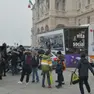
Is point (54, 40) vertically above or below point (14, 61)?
above

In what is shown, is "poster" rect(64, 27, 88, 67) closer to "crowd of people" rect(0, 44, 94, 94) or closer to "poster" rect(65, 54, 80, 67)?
"poster" rect(65, 54, 80, 67)

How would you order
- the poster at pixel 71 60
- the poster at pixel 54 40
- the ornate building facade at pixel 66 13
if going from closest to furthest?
the poster at pixel 71 60 → the poster at pixel 54 40 → the ornate building facade at pixel 66 13

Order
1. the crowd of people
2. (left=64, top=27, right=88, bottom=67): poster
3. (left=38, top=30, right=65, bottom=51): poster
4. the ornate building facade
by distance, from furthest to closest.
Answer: the ornate building facade < (left=38, top=30, right=65, bottom=51): poster < (left=64, top=27, right=88, bottom=67): poster < the crowd of people

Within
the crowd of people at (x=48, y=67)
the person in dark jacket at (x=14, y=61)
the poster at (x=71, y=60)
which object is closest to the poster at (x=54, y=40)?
the poster at (x=71, y=60)

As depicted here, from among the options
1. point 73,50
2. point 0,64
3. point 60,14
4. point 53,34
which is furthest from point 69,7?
point 0,64

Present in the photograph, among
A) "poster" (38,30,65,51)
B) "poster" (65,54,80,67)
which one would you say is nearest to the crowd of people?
"poster" (65,54,80,67)

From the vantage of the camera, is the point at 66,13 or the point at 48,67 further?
the point at 66,13

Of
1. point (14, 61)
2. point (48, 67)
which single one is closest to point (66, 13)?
point (14, 61)

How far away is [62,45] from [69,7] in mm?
26684

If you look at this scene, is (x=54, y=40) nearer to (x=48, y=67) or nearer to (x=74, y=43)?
(x=74, y=43)

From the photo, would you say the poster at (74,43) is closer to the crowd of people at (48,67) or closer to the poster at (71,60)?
the poster at (71,60)

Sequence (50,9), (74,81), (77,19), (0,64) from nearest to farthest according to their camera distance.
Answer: (74,81) < (0,64) < (77,19) < (50,9)

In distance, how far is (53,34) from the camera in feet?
82.0

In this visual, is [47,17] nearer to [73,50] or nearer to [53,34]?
[53,34]
